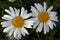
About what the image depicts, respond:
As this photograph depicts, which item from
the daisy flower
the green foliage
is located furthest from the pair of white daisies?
the green foliage

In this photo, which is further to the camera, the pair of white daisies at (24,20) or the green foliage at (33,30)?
the green foliage at (33,30)

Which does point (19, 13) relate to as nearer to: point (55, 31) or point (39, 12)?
point (39, 12)

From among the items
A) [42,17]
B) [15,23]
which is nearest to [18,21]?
[15,23]

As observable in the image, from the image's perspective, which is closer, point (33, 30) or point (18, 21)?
point (18, 21)

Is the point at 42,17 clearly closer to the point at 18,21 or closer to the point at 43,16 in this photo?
the point at 43,16

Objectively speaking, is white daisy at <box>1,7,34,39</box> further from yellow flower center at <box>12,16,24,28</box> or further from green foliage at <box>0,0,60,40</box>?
green foliage at <box>0,0,60,40</box>

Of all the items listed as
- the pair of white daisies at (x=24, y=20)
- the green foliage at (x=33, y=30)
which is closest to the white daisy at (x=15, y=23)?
the pair of white daisies at (x=24, y=20)

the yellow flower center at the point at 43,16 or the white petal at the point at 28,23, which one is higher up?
the yellow flower center at the point at 43,16

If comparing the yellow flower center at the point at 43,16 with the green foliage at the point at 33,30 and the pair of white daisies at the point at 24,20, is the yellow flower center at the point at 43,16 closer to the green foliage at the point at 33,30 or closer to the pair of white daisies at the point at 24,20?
the pair of white daisies at the point at 24,20
